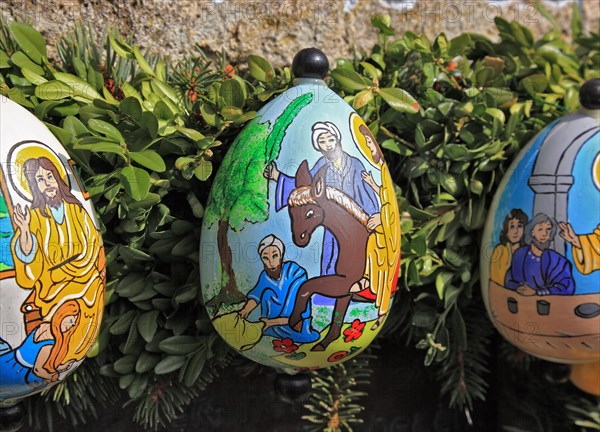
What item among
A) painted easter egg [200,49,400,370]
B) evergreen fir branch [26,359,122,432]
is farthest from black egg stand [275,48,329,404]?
evergreen fir branch [26,359,122,432]

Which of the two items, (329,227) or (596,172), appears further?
(596,172)

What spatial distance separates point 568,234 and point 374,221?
0.28 m

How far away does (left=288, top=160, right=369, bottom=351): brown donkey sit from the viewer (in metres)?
0.89

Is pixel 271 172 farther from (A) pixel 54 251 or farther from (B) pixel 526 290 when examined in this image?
(B) pixel 526 290

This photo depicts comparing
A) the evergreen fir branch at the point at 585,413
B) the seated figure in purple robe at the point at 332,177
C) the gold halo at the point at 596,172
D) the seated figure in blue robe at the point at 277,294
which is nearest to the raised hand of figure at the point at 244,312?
the seated figure in blue robe at the point at 277,294

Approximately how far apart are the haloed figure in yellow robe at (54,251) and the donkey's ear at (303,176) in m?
0.26

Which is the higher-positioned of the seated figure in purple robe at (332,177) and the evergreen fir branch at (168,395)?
the seated figure in purple robe at (332,177)

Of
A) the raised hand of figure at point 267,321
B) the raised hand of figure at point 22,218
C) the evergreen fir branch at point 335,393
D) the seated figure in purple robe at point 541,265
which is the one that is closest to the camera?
the raised hand of figure at point 22,218

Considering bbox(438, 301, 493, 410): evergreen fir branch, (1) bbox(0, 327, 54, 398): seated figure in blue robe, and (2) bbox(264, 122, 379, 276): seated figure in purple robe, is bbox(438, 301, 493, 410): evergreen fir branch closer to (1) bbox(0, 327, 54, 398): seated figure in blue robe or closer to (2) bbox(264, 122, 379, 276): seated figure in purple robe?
(2) bbox(264, 122, 379, 276): seated figure in purple robe

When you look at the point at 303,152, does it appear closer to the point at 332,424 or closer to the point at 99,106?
the point at 99,106

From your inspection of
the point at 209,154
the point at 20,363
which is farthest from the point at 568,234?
the point at 20,363

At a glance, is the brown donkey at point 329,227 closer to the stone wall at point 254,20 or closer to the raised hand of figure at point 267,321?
the raised hand of figure at point 267,321

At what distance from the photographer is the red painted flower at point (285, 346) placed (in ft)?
3.05

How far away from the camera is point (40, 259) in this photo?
2.72ft
